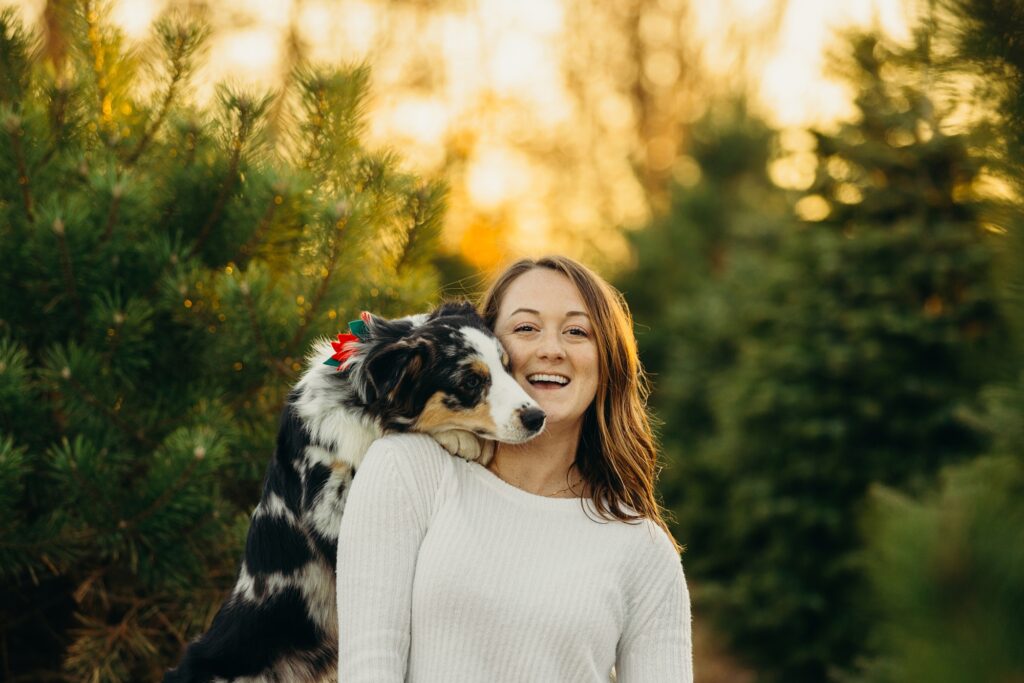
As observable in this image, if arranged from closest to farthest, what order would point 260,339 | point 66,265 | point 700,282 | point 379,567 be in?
point 379,567 → point 66,265 → point 260,339 → point 700,282

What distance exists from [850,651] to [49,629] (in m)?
4.69

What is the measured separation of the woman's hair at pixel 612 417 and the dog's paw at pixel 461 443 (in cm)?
26

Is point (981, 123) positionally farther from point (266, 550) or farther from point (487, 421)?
point (266, 550)

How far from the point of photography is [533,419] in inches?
94.9

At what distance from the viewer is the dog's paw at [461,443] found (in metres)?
2.45

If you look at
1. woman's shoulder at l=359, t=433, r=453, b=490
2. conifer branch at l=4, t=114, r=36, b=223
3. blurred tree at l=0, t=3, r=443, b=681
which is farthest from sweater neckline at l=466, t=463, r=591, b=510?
conifer branch at l=4, t=114, r=36, b=223

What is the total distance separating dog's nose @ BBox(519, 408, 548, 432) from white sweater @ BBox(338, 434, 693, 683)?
21 cm

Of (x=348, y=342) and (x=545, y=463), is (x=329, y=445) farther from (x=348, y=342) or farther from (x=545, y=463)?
(x=545, y=463)

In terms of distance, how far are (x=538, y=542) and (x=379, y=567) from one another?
0.37 metres

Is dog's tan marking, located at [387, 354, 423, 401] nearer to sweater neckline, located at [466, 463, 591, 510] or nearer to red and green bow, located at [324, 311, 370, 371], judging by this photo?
red and green bow, located at [324, 311, 370, 371]

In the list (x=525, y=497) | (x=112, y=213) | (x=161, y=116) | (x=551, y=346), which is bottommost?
→ (x=525, y=497)

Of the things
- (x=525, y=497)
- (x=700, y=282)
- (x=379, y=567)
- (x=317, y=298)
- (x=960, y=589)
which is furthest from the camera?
(x=700, y=282)

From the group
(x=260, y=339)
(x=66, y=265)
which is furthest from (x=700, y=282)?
(x=66, y=265)

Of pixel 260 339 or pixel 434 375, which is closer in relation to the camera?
pixel 434 375
